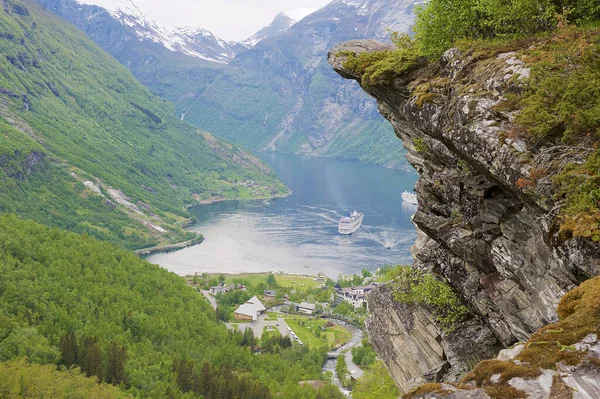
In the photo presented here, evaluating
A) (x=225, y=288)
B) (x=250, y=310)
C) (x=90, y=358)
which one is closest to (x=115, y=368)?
(x=90, y=358)

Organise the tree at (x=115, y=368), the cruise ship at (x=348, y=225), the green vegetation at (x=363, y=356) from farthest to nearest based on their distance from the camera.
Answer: the cruise ship at (x=348, y=225), the green vegetation at (x=363, y=356), the tree at (x=115, y=368)

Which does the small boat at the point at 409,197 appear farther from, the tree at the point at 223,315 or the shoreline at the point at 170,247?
the tree at the point at 223,315

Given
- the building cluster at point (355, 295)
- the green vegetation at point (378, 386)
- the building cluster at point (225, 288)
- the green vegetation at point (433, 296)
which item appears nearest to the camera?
the green vegetation at point (433, 296)

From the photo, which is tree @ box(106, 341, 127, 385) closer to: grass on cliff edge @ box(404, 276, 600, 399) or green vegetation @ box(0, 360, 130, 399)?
green vegetation @ box(0, 360, 130, 399)

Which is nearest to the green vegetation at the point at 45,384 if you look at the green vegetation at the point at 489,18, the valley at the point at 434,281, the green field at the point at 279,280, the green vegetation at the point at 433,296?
the valley at the point at 434,281

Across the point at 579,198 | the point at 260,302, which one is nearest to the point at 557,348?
the point at 579,198

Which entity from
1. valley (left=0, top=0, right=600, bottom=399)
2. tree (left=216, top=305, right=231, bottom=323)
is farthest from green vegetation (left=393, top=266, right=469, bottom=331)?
tree (left=216, top=305, right=231, bottom=323)

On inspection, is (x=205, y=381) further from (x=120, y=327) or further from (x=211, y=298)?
(x=211, y=298)
